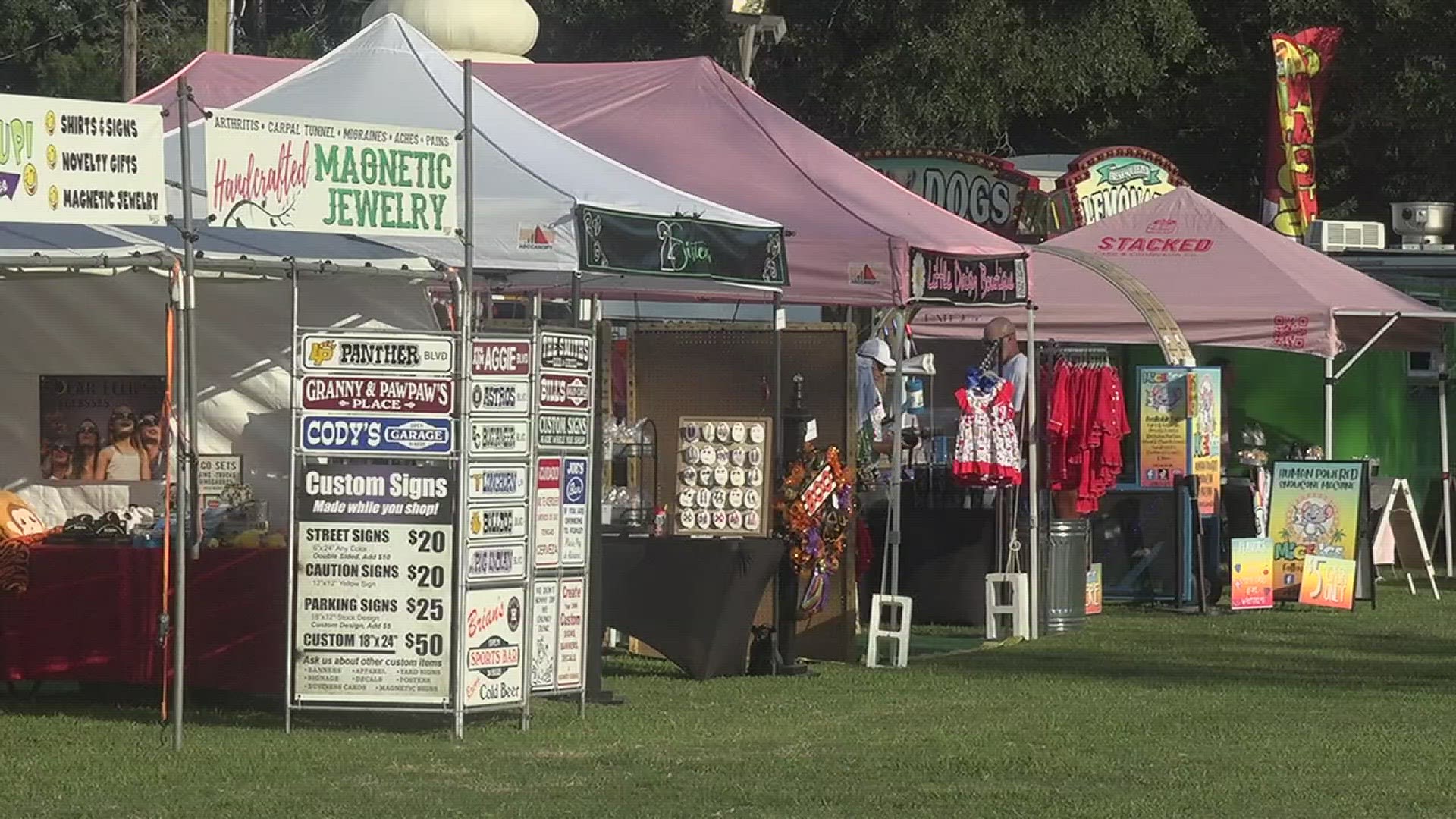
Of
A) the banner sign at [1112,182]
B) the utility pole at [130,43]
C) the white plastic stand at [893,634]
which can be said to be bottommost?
the white plastic stand at [893,634]

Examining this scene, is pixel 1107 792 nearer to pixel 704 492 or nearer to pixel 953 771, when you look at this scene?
pixel 953 771

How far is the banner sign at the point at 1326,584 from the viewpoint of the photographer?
18.7m

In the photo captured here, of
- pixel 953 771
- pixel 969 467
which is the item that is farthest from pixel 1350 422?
pixel 953 771

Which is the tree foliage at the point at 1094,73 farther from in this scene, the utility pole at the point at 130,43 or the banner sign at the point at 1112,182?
the banner sign at the point at 1112,182

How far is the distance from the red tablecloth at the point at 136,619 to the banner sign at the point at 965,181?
38.0 ft

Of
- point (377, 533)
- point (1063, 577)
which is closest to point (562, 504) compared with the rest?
point (377, 533)

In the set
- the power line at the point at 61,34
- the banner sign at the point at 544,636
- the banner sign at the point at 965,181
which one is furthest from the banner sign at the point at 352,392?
the power line at the point at 61,34

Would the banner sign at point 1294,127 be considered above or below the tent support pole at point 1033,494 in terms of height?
above

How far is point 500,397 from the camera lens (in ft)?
37.2

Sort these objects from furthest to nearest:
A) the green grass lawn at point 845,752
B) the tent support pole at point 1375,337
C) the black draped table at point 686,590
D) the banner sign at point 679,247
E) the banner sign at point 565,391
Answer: the tent support pole at point 1375,337, the black draped table at point 686,590, the banner sign at point 679,247, the banner sign at point 565,391, the green grass lawn at point 845,752

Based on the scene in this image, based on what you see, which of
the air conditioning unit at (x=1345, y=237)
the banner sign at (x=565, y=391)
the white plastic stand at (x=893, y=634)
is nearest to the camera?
the banner sign at (x=565, y=391)

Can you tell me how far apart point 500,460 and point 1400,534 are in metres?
14.0

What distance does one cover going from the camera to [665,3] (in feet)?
125

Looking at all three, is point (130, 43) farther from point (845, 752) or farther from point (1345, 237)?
point (845, 752)
